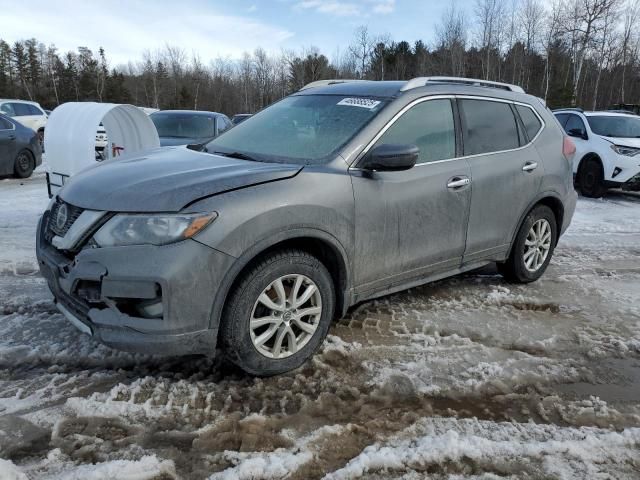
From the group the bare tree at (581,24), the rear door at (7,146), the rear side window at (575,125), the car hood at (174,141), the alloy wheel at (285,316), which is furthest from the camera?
the bare tree at (581,24)

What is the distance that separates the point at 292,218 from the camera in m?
2.89

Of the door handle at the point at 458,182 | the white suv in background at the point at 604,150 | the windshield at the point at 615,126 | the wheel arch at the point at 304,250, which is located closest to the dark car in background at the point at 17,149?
the wheel arch at the point at 304,250

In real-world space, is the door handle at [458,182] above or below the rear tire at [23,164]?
above

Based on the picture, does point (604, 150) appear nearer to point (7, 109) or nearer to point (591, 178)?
point (591, 178)

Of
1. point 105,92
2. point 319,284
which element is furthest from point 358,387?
point 105,92

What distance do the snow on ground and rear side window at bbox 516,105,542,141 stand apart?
1564 millimetres

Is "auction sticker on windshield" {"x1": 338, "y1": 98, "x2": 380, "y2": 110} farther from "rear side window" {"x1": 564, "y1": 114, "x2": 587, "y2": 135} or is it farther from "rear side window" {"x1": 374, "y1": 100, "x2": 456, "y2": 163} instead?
"rear side window" {"x1": 564, "y1": 114, "x2": 587, "y2": 135}

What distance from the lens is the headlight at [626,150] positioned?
988 cm

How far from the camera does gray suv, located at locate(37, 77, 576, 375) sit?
8.57 ft

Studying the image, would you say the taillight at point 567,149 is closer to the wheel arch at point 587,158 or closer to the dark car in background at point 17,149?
the wheel arch at point 587,158

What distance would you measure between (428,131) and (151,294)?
228 cm

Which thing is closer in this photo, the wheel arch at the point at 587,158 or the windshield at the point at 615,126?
the wheel arch at the point at 587,158

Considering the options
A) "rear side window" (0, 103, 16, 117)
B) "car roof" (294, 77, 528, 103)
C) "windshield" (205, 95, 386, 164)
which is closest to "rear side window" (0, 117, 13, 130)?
"rear side window" (0, 103, 16, 117)

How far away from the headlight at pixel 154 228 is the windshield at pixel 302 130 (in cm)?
94
